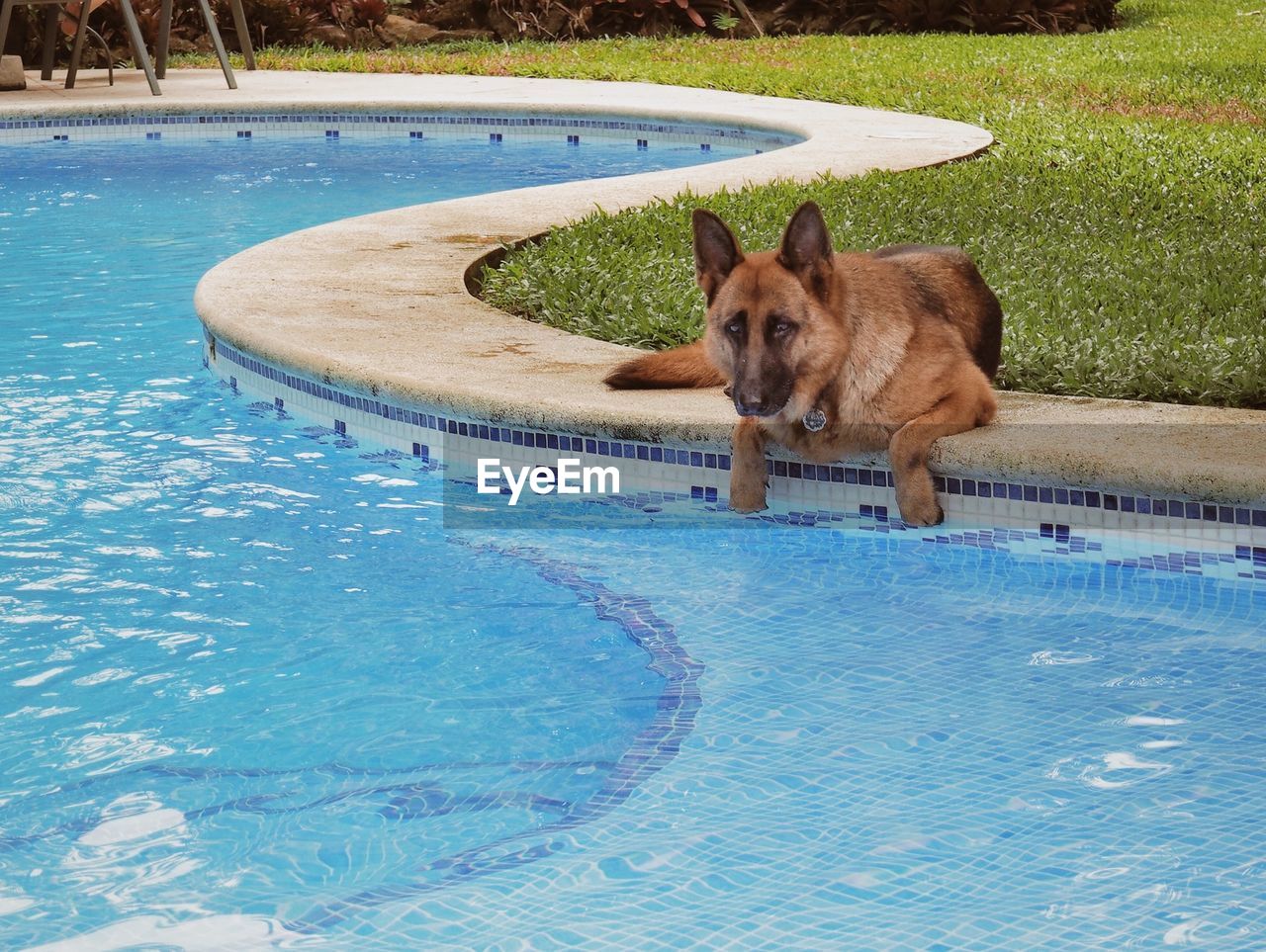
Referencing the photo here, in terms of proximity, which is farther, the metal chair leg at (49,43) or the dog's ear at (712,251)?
the metal chair leg at (49,43)

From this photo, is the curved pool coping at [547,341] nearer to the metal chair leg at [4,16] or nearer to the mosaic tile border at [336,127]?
the mosaic tile border at [336,127]

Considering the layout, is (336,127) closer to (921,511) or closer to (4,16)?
(4,16)

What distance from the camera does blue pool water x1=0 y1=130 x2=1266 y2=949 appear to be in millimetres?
2908

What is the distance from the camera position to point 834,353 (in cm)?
439

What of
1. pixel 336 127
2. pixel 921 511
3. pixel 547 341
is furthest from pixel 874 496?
pixel 336 127

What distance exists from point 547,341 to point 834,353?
5.68ft

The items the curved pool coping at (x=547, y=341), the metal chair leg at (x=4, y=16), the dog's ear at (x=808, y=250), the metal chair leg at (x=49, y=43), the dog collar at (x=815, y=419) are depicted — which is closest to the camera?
the dog's ear at (x=808, y=250)

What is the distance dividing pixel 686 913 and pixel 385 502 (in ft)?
8.37

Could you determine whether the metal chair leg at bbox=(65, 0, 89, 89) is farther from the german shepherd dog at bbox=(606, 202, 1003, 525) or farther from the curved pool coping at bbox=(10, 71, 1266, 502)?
the german shepherd dog at bbox=(606, 202, 1003, 525)

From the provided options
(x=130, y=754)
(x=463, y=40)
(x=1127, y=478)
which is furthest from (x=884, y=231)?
(x=463, y=40)

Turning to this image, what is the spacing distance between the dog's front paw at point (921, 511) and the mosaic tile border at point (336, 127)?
28.4 ft

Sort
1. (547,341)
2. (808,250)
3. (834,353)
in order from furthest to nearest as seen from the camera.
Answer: (547,341) → (834,353) → (808,250)

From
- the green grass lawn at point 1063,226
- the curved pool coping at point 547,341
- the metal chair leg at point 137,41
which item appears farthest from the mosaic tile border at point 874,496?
the metal chair leg at point 137,41

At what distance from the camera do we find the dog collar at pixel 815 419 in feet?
14.8
